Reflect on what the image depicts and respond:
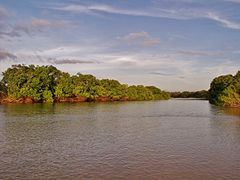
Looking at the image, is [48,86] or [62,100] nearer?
[48,86]

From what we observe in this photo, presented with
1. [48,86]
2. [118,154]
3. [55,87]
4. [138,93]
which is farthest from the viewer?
[138,93]

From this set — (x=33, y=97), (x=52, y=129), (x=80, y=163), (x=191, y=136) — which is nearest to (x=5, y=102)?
(x=33, y=97)

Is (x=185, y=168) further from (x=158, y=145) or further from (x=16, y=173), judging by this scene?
(x=16, y=173)

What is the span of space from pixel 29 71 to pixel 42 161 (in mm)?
97453

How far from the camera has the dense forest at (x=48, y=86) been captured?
109 meters

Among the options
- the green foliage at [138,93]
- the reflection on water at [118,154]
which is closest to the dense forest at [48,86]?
the green foliage at [138,93]

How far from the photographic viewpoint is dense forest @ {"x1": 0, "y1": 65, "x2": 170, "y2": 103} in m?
109

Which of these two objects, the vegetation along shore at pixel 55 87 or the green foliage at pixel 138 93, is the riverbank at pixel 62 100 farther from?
the green foliage at pixel 138 93

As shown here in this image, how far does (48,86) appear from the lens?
115 m

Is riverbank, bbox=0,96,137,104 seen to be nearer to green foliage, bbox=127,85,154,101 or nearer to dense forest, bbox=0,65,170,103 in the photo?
dense forest, bbox=0,65,170,103

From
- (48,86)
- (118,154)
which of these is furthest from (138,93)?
(118,154)

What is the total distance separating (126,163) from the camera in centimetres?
2119

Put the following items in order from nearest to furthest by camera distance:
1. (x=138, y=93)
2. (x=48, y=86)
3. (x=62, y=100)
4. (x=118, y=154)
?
(x=118, y=154) < (x=48, y=86) < (x=62, y=100) < (x=138, y=93)

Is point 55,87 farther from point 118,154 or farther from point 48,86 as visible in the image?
point 118,154
